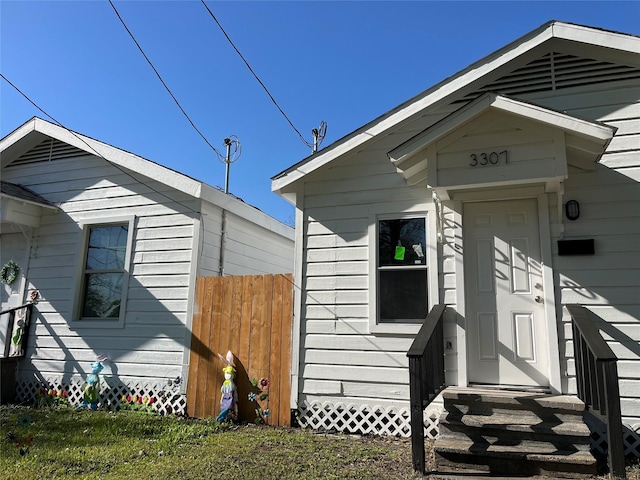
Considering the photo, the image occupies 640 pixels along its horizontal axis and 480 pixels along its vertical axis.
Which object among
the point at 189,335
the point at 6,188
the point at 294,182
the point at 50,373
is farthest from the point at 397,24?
the point at 50,373

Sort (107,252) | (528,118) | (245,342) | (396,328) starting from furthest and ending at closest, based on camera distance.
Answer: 1. (107,252)
2. (245,342)
3. (396,328)
4. (528,118)

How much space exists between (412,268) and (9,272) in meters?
6.96

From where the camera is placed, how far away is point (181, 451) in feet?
14.2

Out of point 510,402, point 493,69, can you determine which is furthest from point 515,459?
point 493,69

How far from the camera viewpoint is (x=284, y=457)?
409 centimetres

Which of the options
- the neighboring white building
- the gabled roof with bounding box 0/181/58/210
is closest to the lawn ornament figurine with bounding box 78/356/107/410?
the gabled roof with bounding box 0/181/58/210

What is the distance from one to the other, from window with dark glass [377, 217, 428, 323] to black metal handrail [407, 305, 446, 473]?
2.32ft

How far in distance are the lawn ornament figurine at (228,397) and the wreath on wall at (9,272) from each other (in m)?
4.60

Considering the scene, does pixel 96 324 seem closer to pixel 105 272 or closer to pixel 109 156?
pixel 105 272

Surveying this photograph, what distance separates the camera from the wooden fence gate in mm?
5500

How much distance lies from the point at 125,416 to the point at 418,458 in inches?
164

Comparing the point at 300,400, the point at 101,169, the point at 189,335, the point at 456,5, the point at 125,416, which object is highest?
the point at 456,5

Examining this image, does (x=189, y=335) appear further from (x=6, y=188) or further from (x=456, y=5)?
(x=456, y=5)

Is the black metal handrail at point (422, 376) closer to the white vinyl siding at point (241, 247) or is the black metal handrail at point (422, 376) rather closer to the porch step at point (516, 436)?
the porch step at point (516, 436)
